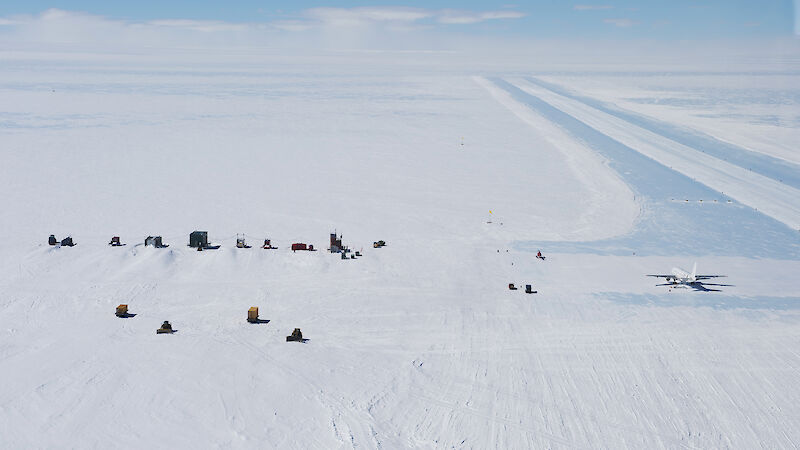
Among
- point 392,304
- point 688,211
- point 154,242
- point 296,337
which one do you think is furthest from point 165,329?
point 688,211

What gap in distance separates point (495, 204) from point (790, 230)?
19251 millimetres

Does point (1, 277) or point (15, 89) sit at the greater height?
point (15, 89)

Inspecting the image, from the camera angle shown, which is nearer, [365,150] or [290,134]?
[365,150]

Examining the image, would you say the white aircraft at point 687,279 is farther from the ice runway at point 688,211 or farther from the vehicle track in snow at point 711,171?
the vehicle track in snow at point 711,171

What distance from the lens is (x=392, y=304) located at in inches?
1072

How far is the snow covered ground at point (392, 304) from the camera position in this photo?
18922mm

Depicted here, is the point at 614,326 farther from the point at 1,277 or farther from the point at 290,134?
the point at 290,134

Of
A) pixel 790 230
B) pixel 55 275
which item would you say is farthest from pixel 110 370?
pixel 790 230

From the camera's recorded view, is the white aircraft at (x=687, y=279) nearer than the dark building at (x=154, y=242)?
Yes

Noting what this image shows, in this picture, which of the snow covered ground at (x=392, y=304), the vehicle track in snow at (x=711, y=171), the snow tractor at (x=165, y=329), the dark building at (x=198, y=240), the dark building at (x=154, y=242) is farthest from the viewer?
the vehicle track in snow at (x=711, y=171)

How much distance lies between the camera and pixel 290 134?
7006 centimetres

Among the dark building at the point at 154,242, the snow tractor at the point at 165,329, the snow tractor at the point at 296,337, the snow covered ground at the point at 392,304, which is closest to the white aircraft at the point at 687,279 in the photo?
the snow covered ground at the point at 392,304

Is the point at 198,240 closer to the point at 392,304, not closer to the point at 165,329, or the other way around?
the point at 165,329

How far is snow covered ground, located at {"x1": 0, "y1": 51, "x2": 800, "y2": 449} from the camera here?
1892 cm
